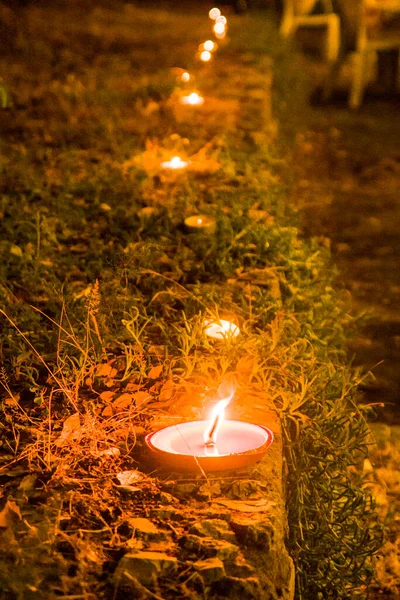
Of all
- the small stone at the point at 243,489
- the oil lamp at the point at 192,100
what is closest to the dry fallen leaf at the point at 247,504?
the small stone at the point at 243,489

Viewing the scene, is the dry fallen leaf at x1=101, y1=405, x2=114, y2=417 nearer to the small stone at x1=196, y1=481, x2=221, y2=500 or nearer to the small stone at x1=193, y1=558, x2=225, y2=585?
the small stone at x1=196, y1=481, x2=221, y2=500

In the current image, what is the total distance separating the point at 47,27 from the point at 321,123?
3.83 metres

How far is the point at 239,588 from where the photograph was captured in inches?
73.4

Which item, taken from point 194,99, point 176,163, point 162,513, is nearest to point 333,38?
point 194,99

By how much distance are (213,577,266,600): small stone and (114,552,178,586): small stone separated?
0.33ft

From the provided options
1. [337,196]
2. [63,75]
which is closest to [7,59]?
[63,75]

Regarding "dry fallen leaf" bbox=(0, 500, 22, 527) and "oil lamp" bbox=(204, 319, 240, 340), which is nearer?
"dry fallen leaf" bbox=(0, 500, 22, 527)

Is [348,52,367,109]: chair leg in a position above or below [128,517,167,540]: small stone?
above

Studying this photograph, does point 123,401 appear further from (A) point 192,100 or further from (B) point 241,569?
(A) point 192,100

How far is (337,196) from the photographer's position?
19.9ft

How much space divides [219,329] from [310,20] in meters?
7.55

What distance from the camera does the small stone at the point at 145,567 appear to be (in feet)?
6.12

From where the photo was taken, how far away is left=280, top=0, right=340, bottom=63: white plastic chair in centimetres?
906

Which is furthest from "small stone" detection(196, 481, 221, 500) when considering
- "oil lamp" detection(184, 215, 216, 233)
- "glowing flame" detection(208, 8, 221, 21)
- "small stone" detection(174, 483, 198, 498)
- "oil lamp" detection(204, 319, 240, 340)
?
"glowing flame" detection(208, 8, 221, 21)
